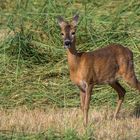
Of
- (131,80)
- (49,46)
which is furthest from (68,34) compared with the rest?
(49,46)

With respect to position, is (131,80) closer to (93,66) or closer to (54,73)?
(93,66)

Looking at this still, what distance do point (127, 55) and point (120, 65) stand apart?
0.62 ft

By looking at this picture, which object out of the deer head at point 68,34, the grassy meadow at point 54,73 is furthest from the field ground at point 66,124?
the deer head at point 68,34

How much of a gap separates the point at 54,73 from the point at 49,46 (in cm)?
78

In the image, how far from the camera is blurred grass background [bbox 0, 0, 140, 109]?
1169 cm

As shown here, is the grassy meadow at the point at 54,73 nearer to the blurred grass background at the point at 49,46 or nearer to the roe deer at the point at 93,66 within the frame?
the blurred grass background at the point at 49,46

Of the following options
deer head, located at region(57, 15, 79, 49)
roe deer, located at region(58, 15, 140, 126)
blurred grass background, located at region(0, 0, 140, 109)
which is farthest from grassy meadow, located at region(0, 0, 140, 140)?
deer head, located at region(57, 15, 79, 49)

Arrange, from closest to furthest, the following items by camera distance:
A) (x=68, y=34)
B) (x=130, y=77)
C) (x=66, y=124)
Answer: (x=66, y=124)
(x=68, y=34)
(x=130, y=77)

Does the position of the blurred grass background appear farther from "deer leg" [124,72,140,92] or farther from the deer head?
the deer head

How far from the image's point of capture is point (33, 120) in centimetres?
1033

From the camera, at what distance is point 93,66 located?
10.6 meters

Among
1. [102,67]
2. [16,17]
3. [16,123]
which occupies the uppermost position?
[16,17]

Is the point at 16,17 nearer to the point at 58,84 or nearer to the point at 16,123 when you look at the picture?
the point at 58,84

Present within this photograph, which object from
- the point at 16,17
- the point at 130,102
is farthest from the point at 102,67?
the point at 16,17
